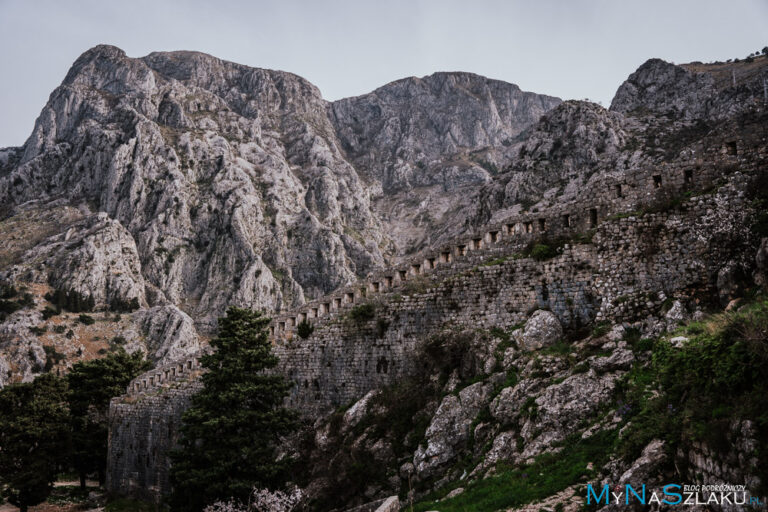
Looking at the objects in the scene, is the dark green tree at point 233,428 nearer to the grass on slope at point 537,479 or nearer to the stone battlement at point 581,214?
the stone battlement at point 581,214

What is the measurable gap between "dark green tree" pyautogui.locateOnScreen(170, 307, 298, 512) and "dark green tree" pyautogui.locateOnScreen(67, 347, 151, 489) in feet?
83.1

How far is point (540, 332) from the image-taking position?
65.4 feet

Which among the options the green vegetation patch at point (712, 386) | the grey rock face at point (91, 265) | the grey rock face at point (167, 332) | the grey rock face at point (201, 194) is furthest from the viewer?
the grey rock face at point (201, 194)

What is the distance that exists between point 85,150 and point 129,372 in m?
130

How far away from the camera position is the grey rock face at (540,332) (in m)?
19.7

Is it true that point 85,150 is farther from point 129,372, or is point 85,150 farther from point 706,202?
point 706,202

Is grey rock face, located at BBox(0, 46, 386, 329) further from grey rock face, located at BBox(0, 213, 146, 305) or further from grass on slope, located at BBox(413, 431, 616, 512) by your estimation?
grass on slope, located at BBox(413, 431, 616, 512)

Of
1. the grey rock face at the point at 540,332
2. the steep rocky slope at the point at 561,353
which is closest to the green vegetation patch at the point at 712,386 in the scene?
the steep rocky slope at the point at 561,353

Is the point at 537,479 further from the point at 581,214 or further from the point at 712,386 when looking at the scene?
the point at 581,214

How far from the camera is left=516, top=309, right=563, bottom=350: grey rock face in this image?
19688 mm

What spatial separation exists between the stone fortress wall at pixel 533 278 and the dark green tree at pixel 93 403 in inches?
917

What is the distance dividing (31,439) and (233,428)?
66.1 feet

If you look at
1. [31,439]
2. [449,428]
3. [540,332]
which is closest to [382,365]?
[449,428]

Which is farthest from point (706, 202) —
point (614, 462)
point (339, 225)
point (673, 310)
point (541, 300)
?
point (339, 225)
